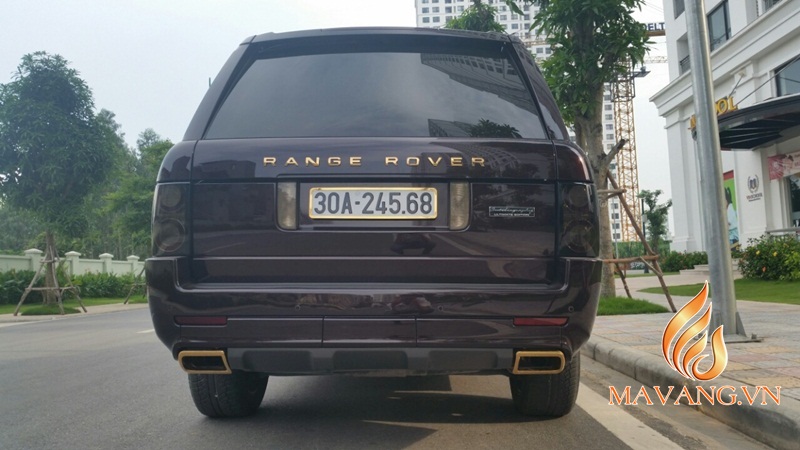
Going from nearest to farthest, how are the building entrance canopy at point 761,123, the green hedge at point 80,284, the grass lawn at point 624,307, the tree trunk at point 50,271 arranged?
the grass lawn at point 624,307
the building entrance canopy at point 761,123
the tree trunk at point 50,271
the green hedge at point 80,284

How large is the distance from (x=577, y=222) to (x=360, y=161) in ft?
3.28

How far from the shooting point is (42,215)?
23594 mm

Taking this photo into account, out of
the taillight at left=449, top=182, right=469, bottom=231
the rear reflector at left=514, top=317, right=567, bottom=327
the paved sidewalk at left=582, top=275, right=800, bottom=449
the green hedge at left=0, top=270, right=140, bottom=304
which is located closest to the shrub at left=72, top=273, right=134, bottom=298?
the green hedge at left=0, top=270, right=140, bottom=304

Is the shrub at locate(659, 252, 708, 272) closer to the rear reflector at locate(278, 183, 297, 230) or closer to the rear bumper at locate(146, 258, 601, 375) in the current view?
the rear bumper at locate(146, 258, 601, 375)

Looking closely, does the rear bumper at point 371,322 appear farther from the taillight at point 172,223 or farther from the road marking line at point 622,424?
the road marking line at point 622,424

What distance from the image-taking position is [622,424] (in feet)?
13.0

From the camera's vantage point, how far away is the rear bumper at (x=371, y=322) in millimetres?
3010

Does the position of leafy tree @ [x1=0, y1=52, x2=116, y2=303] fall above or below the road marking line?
above

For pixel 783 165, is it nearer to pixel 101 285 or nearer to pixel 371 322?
pixel 371 322

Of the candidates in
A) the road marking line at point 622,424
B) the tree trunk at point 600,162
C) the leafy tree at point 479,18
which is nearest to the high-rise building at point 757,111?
the leafy tree at point 479,18

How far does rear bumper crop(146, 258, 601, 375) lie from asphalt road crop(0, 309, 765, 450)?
0.64 m

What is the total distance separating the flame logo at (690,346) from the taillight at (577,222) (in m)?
1.84

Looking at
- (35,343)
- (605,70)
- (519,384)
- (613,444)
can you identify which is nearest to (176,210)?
(519,384)

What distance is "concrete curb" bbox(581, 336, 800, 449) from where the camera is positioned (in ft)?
11.4
